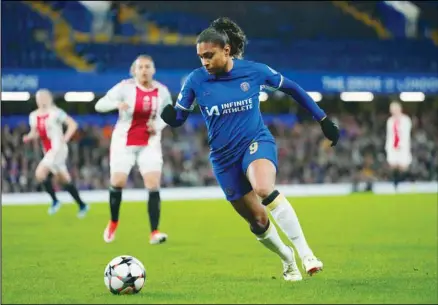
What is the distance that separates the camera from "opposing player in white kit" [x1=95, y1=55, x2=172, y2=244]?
38.8ft

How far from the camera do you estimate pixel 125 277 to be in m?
7.11

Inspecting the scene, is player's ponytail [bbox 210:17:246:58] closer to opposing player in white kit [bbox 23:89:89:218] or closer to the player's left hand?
the player's left hand

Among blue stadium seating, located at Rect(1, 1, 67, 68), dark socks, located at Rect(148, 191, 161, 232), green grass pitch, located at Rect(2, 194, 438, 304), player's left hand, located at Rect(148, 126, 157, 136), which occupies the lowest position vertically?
green grass pitch, located at Rect(2, 194, 438, 304)

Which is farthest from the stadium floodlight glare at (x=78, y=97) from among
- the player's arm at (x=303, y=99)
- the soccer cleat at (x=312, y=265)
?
the soccer cleat at (x=312, y=265)

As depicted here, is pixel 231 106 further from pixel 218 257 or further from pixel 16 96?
pixel 16 96

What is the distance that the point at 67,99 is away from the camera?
28.9m

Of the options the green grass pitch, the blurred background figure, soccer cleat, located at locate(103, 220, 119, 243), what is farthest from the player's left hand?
the blurred background figure

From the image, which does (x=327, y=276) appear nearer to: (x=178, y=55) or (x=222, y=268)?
(x=222, y=268)

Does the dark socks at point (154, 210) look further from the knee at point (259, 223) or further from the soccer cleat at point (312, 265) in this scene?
the soccer cleat at point (312, 265)

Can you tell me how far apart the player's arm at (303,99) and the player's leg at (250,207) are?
28.7 inches

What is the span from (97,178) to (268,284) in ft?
64.5

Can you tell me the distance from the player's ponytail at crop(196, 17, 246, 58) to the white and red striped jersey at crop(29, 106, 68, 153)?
31.2 ft

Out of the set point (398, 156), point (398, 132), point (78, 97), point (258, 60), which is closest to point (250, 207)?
point (398, 156)

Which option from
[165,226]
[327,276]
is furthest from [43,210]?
[327,276]
